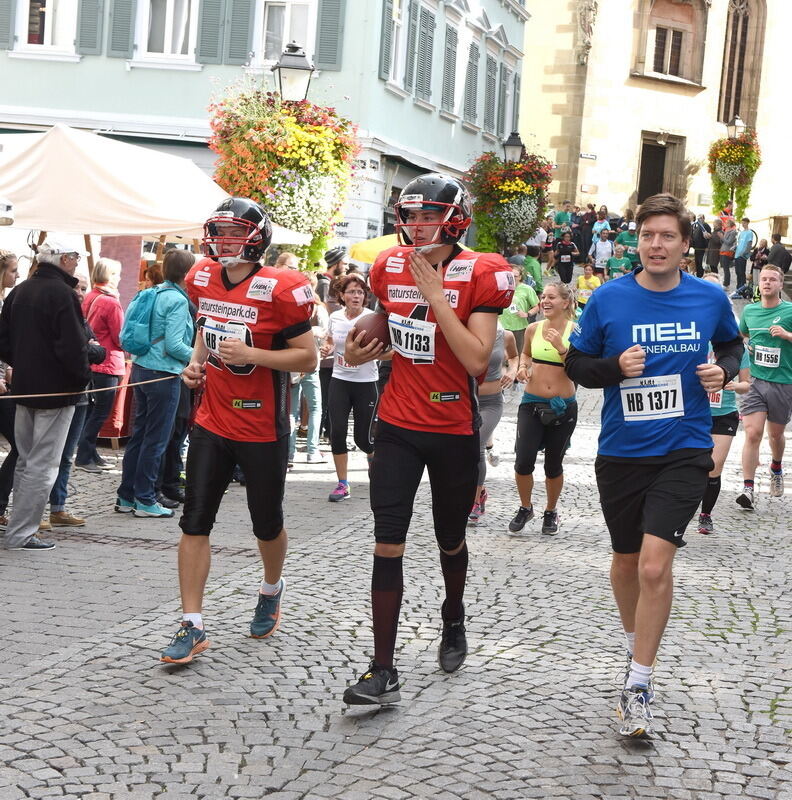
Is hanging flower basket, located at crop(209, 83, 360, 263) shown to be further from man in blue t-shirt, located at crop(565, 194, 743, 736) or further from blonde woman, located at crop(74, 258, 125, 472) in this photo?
man in blue t-shirt, located at crop(565, 194, 743, 736)

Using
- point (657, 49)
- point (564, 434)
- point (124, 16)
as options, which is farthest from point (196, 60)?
point (657, 49)

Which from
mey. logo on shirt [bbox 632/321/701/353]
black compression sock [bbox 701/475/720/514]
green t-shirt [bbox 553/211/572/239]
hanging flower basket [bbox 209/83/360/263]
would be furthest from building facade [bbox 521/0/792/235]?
mey. logo on shirt [bbox 632/321/701/353]

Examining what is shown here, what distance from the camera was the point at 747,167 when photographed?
50.1 metres

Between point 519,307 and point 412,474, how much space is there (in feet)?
46.7

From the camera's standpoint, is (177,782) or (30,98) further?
(30,98)

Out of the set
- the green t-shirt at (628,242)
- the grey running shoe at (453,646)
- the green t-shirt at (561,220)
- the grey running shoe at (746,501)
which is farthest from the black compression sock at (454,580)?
the green t-shirt at (561,220)

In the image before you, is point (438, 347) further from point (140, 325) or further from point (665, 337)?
point (140, 325)

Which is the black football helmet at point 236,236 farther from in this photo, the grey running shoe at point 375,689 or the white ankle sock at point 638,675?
the white ankle sock at point 638,675

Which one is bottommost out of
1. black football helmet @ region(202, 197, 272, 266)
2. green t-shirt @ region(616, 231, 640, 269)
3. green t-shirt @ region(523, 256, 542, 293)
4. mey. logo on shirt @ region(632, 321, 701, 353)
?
mey. logo on shirt @ region(632, 321, 701, 353)

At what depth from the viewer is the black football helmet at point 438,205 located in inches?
218

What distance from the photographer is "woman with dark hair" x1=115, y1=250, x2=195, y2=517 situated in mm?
10047

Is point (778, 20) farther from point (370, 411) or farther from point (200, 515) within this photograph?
point (200, 515)

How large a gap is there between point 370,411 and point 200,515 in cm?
542

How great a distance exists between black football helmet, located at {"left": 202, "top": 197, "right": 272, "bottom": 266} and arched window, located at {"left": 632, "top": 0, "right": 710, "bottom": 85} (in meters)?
45.4
